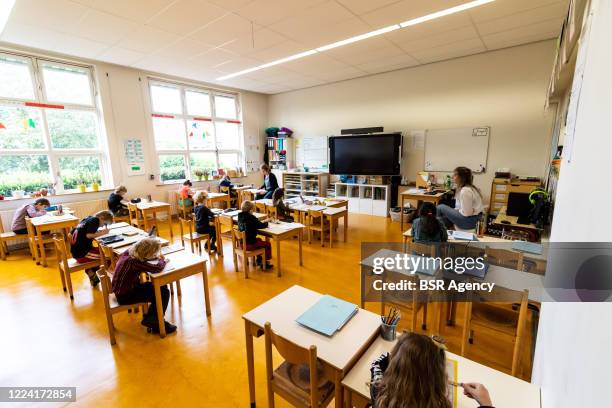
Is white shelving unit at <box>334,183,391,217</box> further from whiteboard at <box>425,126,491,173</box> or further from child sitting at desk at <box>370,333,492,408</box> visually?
child sitting at desk at <box>370,333,492,408</box>

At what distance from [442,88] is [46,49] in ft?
25.1

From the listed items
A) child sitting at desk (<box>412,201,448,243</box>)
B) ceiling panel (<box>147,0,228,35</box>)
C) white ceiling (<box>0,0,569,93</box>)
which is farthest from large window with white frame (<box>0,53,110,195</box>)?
child sitting at desk (<box>412,201,448,243</box>)

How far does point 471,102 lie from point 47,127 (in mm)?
8388

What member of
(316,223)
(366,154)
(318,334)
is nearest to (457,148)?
(366,154)

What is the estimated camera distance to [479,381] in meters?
1.22

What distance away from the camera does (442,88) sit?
19.8 feet

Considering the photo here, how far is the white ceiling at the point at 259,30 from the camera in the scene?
3465mm

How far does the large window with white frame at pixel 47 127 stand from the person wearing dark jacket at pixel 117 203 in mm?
956

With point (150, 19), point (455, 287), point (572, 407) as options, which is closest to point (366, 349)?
point (572, 407)

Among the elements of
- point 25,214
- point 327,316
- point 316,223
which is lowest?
point 316,223

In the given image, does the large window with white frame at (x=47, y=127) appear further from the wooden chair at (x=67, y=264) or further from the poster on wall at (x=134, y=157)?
the wooden chair at (x=67, y=264)

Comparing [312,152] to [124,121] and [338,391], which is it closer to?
[124,121]

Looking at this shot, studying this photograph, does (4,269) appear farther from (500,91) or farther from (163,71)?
(500,91)

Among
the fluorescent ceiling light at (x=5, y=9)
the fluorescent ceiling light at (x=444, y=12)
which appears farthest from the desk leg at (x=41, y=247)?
the fluorescent ceiling light at (x=444, y=12)
